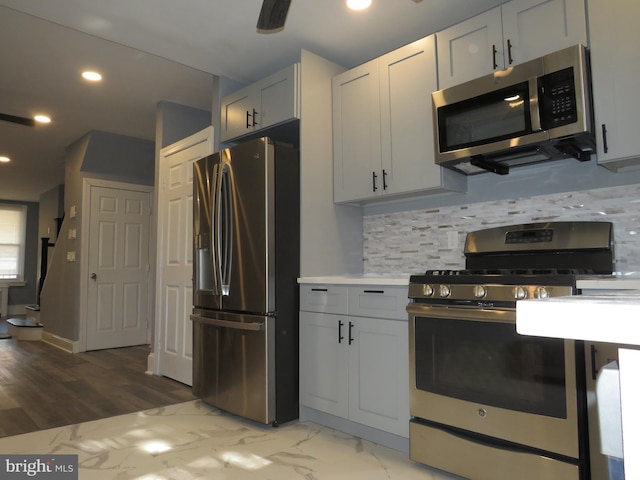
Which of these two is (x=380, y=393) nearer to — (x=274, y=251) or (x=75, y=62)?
(x=274, y=251)

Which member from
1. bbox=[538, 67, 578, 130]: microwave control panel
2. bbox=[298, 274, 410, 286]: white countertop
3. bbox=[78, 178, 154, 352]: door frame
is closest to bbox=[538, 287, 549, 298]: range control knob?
bbox=[298, 274, 410, 286]: white countertop

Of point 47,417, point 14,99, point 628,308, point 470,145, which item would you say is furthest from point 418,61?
point 14,99

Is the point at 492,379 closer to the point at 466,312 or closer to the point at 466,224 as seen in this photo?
the point at 466,312

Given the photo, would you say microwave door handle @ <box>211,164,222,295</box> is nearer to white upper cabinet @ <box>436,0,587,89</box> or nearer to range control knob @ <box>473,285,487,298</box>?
white upper cabinet @ <box>436,0,587,89</box>

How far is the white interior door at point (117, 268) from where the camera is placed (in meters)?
5.36

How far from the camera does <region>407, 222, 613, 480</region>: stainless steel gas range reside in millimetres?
1693

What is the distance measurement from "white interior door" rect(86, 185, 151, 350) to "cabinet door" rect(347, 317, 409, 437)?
404 centimetres

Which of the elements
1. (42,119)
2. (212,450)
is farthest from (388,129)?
(42,119)

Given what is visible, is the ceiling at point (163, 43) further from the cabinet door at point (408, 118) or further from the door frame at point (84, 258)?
the door frame at point (84, 258)

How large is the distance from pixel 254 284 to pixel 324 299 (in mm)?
439

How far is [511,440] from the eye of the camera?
1801 mm

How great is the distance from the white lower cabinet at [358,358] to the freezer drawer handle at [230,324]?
0.98 feet

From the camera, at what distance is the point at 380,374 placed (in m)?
2.35

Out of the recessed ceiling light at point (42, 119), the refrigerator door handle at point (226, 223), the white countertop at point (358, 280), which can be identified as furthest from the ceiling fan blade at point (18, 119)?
the white countertop at point (358, 280)
